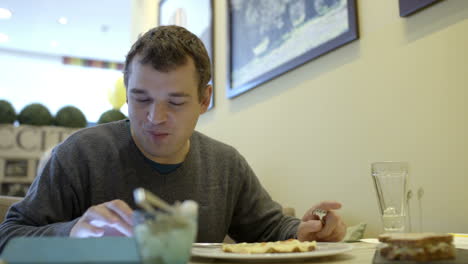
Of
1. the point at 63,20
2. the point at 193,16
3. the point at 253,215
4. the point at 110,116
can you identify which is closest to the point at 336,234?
the point at 253,215

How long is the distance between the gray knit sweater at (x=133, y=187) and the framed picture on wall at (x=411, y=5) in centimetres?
65

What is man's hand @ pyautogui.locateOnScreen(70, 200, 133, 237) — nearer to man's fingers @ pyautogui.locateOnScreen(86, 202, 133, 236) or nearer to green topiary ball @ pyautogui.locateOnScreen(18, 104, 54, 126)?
man's fingers @ pyautogui.locateOnScreen(86, 202, 133, 236)

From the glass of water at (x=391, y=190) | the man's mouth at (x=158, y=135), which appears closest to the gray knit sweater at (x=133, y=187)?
the man's mouth at (x=158, y=135)

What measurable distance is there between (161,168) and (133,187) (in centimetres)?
8

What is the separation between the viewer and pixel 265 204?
48.9 inches

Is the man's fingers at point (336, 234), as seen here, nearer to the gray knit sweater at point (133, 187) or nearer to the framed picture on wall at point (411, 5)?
the gray knit sweater at point (133, 187)

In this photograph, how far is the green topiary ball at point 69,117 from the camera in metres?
2.64

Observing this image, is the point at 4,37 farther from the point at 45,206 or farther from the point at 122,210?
the point at 122,210

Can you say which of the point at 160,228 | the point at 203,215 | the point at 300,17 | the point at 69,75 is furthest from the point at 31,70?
the point at 160,228

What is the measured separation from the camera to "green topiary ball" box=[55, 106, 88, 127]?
2.64 metres

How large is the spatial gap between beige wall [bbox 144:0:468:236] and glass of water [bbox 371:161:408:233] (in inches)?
9.1

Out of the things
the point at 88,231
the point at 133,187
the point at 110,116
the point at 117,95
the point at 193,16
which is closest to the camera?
the point at 88,231

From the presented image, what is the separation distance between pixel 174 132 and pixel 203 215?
265 millimetres

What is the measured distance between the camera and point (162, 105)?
3.07 feet
